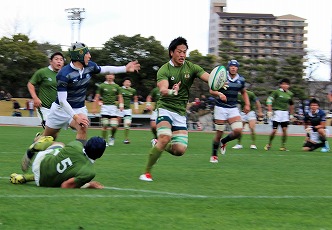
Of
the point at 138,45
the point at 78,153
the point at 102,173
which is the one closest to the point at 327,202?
the point at 78,153

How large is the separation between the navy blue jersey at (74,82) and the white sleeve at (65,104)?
76 mm

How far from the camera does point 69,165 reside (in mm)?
8266

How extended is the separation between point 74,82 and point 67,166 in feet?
8.88

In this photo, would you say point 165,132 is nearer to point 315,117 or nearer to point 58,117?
point 58,117

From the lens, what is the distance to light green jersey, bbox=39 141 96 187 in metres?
8.26

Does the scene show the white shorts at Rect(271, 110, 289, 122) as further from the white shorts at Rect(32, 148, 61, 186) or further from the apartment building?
the apartment building

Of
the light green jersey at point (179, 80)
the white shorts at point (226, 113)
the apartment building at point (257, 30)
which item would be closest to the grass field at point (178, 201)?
the light green jersey at point (179, 80)

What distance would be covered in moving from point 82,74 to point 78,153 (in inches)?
107

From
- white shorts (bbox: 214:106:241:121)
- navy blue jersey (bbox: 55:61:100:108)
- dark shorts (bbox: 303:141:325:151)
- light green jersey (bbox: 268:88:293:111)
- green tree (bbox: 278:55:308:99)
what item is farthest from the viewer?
green tree (bbox: 278:55:308:99)

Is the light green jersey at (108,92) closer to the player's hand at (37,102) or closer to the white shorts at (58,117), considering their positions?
the player's hand at (37,102)

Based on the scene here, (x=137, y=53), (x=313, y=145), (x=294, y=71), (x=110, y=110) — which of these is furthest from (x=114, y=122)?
(x=137, y=53)

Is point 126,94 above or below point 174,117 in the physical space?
above

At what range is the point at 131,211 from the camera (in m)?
6.79

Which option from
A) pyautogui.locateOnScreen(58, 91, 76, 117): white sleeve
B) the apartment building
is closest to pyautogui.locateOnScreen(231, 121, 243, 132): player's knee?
pyautogui.locateOnScreen(58, 91, 76, 117): white sleeve
